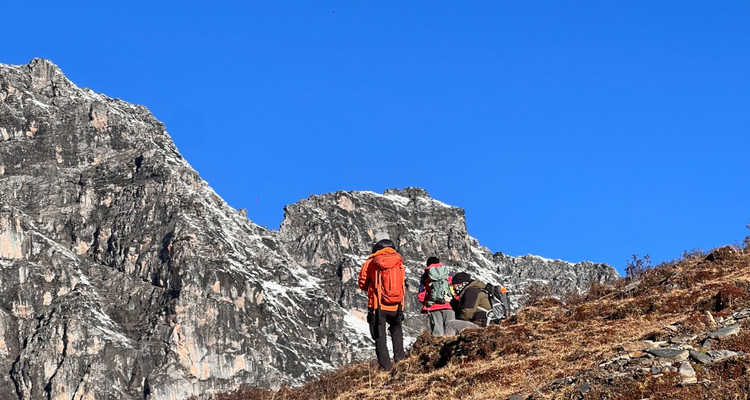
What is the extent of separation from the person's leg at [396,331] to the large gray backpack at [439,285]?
1.76 meters

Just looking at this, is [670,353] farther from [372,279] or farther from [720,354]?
[372,279]

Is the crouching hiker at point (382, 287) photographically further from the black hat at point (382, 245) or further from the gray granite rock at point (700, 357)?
the gray granite rock at point (700, 357)

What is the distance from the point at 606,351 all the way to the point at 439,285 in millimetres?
7564

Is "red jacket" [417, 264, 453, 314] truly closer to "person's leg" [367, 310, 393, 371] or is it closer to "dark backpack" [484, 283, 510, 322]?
"dark backpack" [484, 283, 510, 322]

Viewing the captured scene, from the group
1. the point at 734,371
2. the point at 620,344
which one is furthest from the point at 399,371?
the point at 734,371

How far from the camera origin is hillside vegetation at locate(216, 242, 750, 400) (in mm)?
13742

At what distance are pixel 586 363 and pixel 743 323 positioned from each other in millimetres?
2275

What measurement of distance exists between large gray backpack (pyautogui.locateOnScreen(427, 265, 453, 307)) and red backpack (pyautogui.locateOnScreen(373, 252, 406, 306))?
7.88ft

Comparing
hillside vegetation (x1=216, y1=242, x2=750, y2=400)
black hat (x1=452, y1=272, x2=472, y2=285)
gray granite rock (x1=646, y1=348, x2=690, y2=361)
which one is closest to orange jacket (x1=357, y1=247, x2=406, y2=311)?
hillside vegetation (x1=216, y1=242, x2=750, y2=400)

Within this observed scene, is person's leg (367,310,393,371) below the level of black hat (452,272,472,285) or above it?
below

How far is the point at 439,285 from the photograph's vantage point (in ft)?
77.4

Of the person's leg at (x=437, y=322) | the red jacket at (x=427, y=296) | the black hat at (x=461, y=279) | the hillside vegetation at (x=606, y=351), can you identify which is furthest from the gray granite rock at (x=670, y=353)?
the black hat at (x=461, y=279)

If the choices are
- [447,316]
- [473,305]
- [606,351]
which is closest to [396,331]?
[447,316]

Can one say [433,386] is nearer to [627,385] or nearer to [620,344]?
[620,344]
